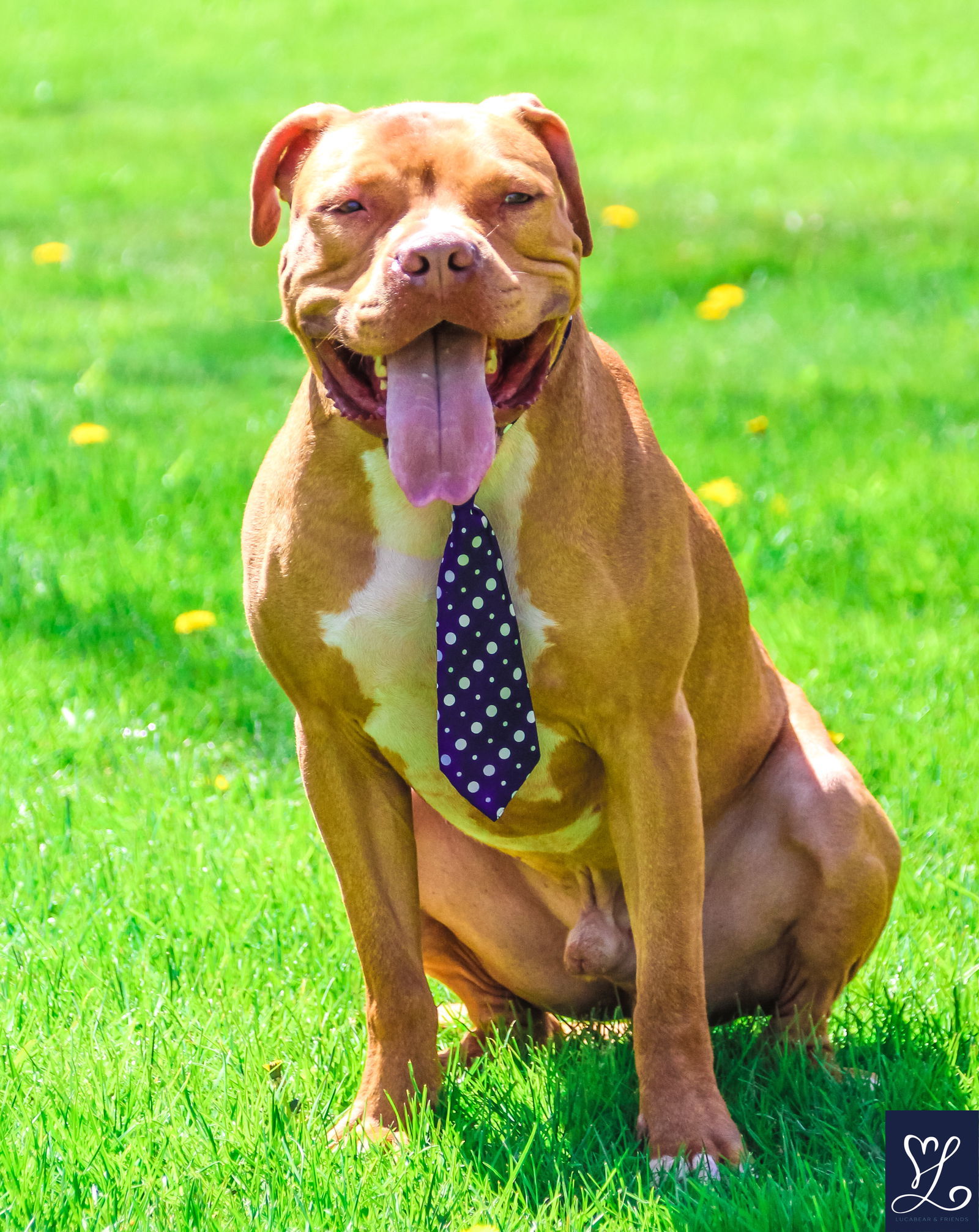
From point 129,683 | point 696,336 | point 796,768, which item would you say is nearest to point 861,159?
point 696,336

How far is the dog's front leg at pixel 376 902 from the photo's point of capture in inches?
114

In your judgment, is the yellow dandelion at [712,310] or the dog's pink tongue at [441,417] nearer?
the dog's pink tongue at [441,417]

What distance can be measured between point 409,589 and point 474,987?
1038mm

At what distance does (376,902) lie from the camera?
2.93 meters

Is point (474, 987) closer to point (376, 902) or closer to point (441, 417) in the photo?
point (376, 902)

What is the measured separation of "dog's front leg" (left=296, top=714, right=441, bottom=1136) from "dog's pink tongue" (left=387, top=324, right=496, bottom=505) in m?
0.61

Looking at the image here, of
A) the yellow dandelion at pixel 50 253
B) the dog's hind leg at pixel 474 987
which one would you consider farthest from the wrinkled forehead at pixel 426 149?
the yellow dandelion at pixel 50 253

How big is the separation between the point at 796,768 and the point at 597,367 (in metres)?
0.91

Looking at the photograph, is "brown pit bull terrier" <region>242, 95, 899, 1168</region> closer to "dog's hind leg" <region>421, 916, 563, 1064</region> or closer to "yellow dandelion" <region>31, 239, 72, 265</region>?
"dog's hind leg" <region>421, 916, 563, 1064</region>


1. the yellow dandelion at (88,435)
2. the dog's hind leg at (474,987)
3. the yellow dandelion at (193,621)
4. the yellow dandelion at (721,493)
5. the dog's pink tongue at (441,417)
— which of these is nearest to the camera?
the dog's pink tongue at (441,417)

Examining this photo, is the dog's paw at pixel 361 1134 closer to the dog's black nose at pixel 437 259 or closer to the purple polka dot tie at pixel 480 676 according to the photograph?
the purple polka dot tie at pixel 480 676

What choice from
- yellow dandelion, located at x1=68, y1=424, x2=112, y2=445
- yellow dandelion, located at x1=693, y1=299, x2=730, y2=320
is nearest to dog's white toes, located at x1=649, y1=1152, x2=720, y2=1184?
yellow dandelion, located at x1=68, y1=424, x2=112, y2=445

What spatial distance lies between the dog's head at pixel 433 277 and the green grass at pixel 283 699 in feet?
3.82

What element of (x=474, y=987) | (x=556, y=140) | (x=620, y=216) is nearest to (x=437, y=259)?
(x=556, y=140)
